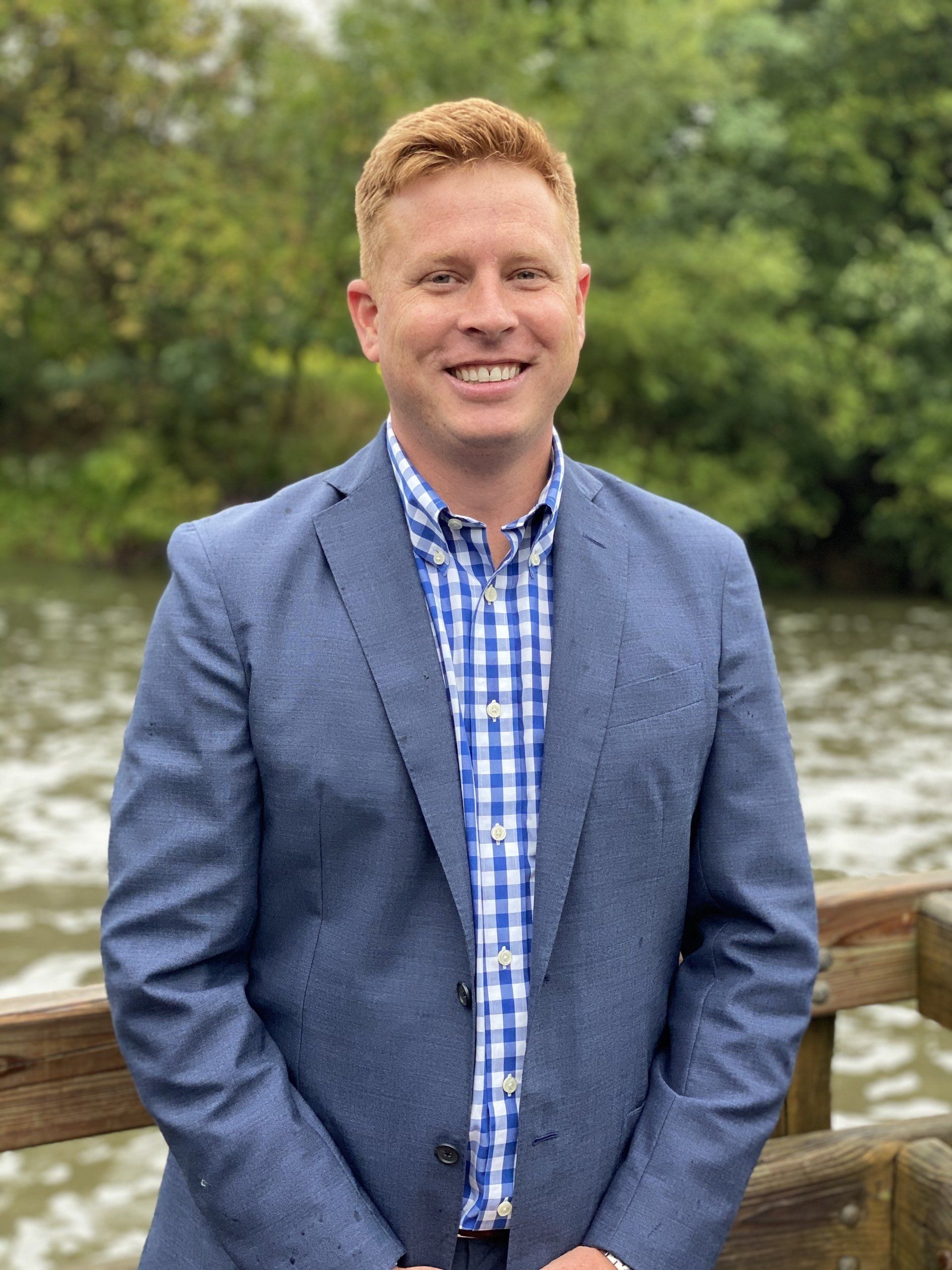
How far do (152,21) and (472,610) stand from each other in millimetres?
21387

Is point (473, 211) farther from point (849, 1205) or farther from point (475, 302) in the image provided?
point (849, 1205)

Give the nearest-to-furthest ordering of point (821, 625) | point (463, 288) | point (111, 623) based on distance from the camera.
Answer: point (463, 288) → point (111, 623) → point (821, 625)

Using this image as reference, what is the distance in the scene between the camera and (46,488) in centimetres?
2172

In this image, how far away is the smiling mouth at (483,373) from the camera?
1.81 meters

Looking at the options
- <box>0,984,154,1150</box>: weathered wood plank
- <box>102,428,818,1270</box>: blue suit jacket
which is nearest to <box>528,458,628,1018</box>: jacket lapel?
<box>102,428,818,1270</box>: blue suit jacket

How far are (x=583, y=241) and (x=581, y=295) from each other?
1924 centimetres

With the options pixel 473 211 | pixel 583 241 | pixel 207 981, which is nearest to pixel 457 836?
pixel 207 981

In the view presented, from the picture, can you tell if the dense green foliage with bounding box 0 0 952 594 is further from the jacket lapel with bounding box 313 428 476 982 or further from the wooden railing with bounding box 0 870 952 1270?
the jacket lapel with bounding box 313 428 476 982

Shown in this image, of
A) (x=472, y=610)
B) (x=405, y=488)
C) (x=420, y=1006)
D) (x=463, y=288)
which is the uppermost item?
(x=463, y=288)

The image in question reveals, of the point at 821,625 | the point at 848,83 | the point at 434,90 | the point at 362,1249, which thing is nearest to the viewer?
the point at 362,1249

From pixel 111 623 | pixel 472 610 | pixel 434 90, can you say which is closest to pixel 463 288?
pixel 472 610

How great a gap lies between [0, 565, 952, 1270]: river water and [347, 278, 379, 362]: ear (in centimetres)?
134

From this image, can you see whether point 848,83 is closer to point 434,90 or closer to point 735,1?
point 735,1

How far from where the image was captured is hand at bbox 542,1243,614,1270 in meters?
1.74
